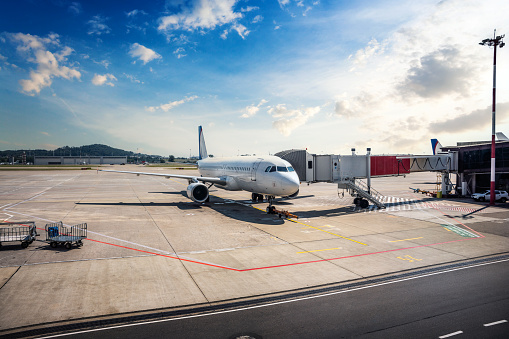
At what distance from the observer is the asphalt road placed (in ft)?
27.0

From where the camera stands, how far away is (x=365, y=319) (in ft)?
29.5

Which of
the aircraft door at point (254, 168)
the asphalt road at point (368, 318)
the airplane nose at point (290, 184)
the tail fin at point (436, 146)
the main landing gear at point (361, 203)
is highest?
the tail fin at point (436, 146)

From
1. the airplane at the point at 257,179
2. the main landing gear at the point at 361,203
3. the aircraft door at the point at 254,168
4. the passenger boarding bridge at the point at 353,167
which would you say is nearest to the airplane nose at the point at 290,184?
the airplane at the point at 257,179

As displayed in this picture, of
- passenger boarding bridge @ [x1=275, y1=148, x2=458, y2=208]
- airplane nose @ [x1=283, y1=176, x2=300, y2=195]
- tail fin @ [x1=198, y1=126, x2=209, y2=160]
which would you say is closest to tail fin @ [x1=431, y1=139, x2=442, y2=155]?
passenger boarding bridge @ [x1=275, y1=148, x2=458, y2=208]

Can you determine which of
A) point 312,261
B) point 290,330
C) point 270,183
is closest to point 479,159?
point 270,183

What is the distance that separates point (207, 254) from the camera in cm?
1531

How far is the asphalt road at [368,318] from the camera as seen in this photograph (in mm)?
8227

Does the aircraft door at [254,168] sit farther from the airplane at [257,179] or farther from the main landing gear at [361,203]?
the main landing gear at [361,203]

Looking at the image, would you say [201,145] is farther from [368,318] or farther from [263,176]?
[368,318]

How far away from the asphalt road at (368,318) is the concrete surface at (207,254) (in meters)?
1.25

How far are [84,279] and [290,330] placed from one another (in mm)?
8641

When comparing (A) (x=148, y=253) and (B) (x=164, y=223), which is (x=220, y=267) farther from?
(B) (x=164, y=223)

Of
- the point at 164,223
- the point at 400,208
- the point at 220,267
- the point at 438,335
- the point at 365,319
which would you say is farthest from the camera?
the point at 400,208

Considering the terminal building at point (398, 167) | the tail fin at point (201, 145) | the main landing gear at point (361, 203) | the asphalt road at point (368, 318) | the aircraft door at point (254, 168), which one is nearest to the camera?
the asphalt road at point (368, 318)
